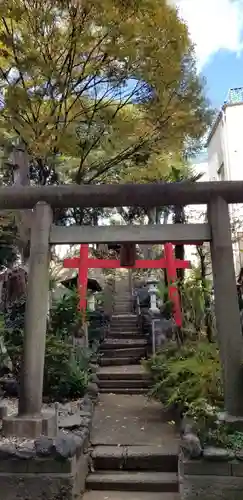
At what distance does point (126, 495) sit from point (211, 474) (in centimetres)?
151

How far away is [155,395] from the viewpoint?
27.1ft

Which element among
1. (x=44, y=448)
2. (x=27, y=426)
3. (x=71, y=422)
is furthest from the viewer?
(x=71, y=422)

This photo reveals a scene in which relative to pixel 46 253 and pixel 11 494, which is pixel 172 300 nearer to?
pixel 46 253

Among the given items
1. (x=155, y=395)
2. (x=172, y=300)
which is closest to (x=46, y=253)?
(x=155, y=395)

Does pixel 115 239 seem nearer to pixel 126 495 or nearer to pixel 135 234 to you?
pixel 135 234

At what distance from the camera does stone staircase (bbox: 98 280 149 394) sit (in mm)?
10960

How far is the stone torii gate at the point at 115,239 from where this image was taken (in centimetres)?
511

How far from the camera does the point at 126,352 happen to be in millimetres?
14055

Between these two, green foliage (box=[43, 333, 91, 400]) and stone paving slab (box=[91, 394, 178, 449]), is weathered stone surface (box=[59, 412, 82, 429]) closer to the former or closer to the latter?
stone paving slab (box=[91, 394, 178, 449])

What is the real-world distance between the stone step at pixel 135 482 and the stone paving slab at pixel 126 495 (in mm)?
91

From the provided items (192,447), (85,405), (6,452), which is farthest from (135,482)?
(85,405)

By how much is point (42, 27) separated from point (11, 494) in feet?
24.9

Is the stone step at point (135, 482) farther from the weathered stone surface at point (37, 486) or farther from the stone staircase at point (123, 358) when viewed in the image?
the stone staircase at point (123, 358)

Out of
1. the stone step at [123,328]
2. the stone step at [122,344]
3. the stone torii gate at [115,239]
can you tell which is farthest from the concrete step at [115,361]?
Answer: the stone torii gate at [115,239]
